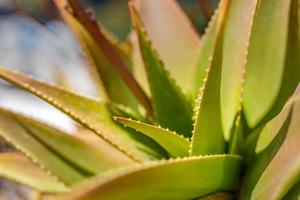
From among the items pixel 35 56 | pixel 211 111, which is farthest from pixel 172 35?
pixel 35 56

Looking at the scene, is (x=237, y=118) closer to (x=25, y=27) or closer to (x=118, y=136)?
(x=118, y=136)

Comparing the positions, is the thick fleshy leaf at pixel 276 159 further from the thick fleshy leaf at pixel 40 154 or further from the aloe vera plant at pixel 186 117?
the thick fleshy leaf at pixel 40 154

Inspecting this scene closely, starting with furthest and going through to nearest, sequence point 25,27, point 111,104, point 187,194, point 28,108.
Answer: point 25,27
point 28,108
point 111,104
point 187,194

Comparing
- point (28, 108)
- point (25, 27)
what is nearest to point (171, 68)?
point (28, 108)

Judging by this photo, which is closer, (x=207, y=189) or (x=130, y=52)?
(x=207, y=189)

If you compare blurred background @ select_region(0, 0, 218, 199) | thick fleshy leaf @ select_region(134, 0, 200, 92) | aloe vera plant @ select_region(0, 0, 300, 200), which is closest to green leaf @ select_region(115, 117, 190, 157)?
aloe vera plant @ select_region(0, 0, 300, 200)

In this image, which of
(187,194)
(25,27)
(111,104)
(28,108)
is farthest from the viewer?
(25,27)

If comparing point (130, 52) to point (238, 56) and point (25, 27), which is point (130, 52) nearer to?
point (238, 56)

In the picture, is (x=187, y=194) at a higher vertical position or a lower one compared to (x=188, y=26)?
lower
